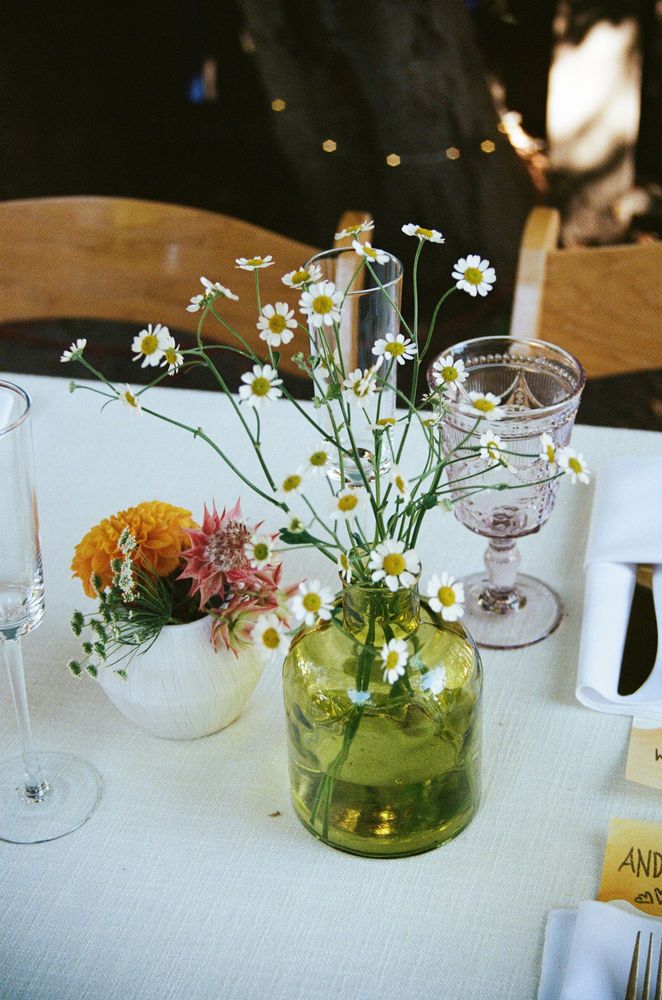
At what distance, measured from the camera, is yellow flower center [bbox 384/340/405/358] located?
0.69 metres

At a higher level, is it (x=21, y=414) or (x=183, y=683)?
(x=21, y=414)

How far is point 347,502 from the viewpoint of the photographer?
1.91 feet

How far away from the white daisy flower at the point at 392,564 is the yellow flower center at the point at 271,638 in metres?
0.06

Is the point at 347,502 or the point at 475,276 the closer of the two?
the point at 347,502

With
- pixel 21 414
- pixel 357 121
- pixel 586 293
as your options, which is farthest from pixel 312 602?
pixel 357 121

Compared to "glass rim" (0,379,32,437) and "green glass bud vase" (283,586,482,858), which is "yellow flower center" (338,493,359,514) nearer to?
"green glass bud vase" (283,586,482,858)

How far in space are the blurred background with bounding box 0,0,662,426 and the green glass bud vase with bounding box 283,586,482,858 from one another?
202 cm

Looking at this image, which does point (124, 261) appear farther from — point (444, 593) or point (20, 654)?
point (444, 593)

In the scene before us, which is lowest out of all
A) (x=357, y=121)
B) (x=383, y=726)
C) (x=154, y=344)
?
(x=357, y=121)

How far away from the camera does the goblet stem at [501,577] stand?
0.91 metres

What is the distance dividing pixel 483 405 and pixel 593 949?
0.99ft

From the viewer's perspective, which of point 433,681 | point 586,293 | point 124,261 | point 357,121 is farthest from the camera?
point 357,121

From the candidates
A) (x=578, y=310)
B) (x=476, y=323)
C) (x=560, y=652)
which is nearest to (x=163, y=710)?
(x=560, y=652)

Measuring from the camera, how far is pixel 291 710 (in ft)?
2.36
